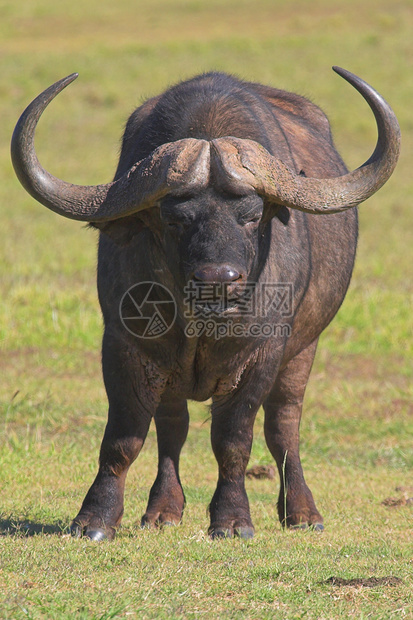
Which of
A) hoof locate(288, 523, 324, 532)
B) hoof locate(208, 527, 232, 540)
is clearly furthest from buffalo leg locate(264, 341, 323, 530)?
hoof locate(208, 527, 232, 540)

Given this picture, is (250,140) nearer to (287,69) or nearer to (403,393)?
(403,393)

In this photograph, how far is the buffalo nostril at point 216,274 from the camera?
4504mm

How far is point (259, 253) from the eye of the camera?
5.29 meters

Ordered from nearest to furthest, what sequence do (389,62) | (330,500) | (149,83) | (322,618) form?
(322,618), (330,500), (149,83), (389,62)

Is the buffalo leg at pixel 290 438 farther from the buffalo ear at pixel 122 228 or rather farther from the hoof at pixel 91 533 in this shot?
the buffalo ear at pixel 122 228

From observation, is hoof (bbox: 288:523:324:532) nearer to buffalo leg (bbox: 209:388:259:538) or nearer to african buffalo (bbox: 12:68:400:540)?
african buffalo (bbox: 12:68:400:540)

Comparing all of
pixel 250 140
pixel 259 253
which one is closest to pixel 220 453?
pixel 259 253

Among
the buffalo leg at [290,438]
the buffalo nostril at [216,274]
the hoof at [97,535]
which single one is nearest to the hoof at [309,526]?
the buffalo leg at [290,438]

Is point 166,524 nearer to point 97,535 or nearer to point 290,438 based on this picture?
point 97,535

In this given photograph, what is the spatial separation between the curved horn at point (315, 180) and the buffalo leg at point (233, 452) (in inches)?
46.2

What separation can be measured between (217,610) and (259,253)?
2040 millimetres

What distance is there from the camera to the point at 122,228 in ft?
17.1

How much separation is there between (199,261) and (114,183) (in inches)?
30.1

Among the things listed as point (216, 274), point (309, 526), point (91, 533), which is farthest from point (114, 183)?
point (309, 526)
